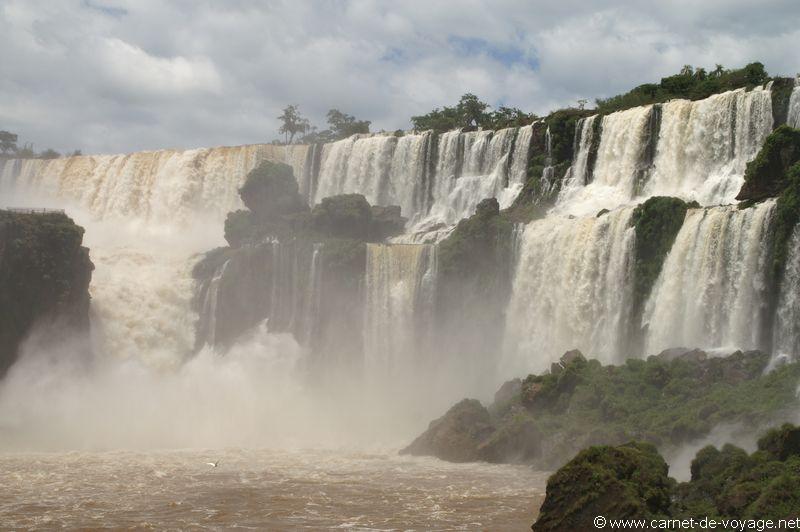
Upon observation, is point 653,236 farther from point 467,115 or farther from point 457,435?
point 467,115

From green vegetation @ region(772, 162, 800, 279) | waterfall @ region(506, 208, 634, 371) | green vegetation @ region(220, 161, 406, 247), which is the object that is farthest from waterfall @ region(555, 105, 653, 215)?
green vegetation @ region(772, 162, 800, 279)

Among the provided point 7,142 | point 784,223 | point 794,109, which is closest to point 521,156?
point 794,109

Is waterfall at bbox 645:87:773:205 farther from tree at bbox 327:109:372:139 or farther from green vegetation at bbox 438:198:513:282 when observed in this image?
tree at bbox 327:109:372:139

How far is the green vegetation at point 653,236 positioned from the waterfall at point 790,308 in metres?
3.93

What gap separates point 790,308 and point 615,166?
12972 millimetres

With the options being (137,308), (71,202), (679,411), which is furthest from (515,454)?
(71,202)

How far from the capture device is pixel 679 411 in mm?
23797

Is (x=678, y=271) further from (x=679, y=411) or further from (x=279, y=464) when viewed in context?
(x=279, y=464)

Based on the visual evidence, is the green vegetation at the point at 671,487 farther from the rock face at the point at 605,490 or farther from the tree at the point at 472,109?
the tree at the point at 472,109

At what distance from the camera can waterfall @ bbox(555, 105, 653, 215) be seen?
1407 inches

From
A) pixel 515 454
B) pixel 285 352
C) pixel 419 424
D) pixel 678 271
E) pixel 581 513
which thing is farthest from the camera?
pixel 285 352

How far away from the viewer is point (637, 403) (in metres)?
25.0

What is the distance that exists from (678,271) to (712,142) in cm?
782

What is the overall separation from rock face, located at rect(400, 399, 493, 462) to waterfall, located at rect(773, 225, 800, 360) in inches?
303
